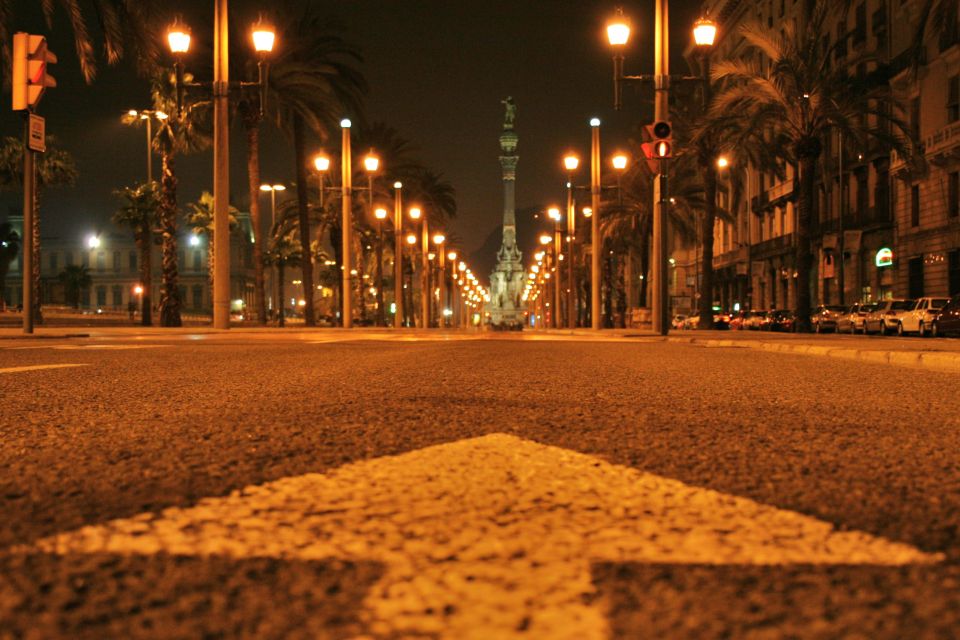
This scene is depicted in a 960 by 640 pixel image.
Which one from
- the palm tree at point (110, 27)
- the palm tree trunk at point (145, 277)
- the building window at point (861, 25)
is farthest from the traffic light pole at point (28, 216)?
the building window at point (861, 25)

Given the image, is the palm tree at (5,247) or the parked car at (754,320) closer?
the parked car at (754,320)

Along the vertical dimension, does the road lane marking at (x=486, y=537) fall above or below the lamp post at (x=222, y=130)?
below

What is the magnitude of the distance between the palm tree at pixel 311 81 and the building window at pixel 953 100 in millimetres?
22921

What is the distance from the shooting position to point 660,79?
24.0m

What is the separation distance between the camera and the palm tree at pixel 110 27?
65.5 feet

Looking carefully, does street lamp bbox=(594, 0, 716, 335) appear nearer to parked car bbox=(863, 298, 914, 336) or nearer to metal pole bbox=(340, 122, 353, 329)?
parked car bbox=(863, 298, 914, 336)

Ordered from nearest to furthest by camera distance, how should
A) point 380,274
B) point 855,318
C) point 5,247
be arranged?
1. point 855,318
2. point 380,274
3. point 5,247

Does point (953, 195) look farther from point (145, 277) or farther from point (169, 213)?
point (145, 277)

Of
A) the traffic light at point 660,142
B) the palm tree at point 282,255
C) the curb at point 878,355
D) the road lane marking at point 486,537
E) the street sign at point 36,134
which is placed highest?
the palm tree at point 282,255

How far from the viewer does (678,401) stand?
5973 mm

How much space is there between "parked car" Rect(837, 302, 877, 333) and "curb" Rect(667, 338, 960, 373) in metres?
21.9

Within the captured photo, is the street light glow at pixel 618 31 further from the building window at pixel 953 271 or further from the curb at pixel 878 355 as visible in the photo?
the building window at pixel 953 271

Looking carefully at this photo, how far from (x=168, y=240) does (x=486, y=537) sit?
32.9 meters

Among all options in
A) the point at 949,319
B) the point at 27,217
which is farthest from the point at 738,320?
the point at 27,217
